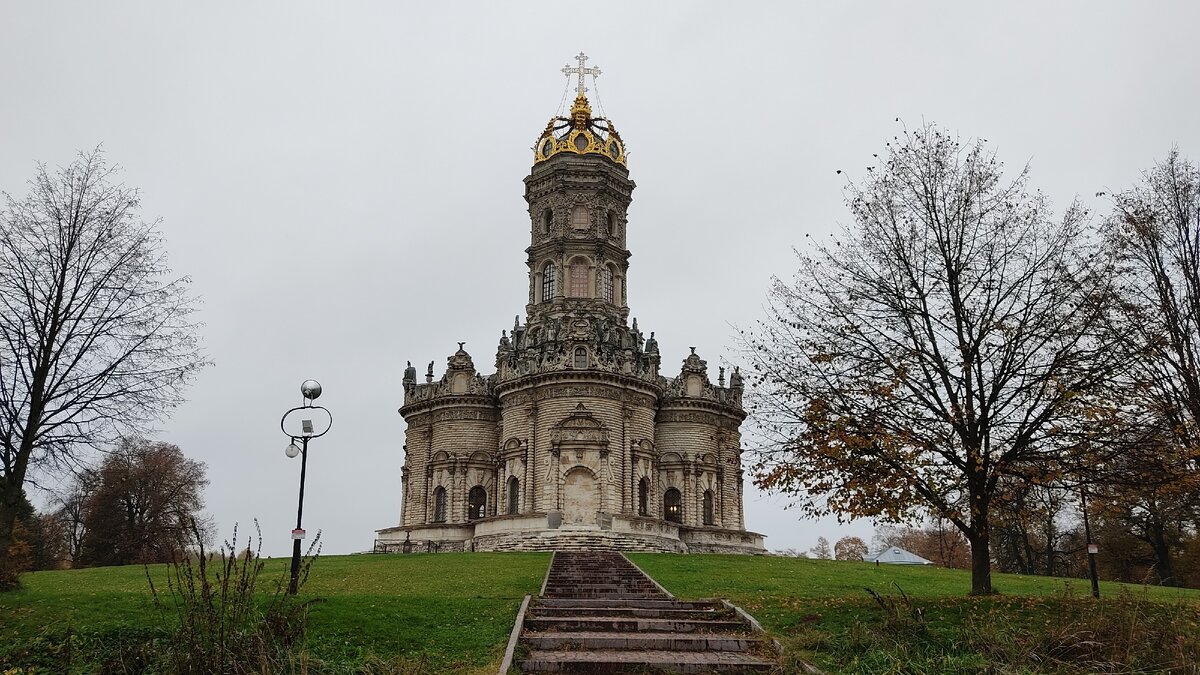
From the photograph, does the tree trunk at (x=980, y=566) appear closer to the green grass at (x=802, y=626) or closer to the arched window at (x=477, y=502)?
the green grass at (x=802, y=626)

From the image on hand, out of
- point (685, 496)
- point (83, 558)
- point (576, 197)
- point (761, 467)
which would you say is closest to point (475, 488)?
point (685, 496)

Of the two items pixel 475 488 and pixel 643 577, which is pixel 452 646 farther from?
pixel 475 488

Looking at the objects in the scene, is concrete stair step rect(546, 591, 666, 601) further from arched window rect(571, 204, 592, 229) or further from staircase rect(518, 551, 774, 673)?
arched window rect(571, 204, 592, 229)

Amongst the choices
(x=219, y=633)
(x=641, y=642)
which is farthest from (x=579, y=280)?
(x=219, y=633)

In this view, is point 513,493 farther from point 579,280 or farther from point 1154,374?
point 1154,374

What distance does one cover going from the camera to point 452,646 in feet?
42.4

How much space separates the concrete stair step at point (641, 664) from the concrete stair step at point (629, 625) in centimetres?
176

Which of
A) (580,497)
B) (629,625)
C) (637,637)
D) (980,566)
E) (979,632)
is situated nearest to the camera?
(979,632)

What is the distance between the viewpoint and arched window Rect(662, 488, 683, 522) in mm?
53250

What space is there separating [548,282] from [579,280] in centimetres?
225

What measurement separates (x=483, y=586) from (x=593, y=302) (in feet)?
114

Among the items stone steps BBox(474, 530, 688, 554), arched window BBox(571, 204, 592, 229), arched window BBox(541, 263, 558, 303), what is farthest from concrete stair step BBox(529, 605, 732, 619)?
arched window BBox(571, 204, 592, 229)

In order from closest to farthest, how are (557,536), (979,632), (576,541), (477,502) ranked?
(979,632), (576,541), (557,536), (477,502)

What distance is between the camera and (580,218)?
188 feet
